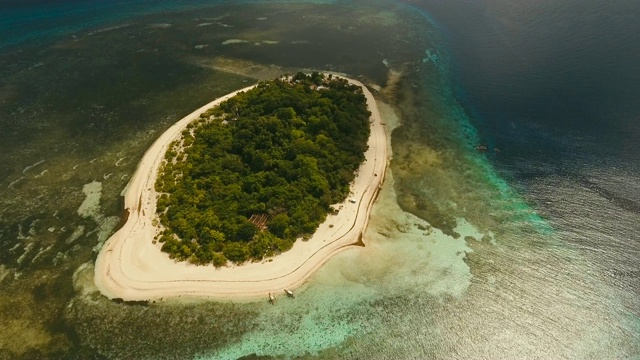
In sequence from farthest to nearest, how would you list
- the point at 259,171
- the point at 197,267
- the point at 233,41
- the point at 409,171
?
1. the point at 233,41
2. the point at 409,171
3. the point at 259,171
4. the point at 197,267

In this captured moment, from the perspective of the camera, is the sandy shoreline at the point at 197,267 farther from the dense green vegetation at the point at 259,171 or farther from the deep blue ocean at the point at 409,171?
the deep blue ocean at the point at 409,171

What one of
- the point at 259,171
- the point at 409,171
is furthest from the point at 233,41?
the point at 409,171

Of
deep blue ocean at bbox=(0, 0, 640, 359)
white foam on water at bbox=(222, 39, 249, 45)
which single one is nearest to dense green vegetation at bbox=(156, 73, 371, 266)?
deep blue ocean at bbox=(0, 0, 640, 359)

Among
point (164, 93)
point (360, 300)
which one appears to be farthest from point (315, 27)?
point (360, 300)

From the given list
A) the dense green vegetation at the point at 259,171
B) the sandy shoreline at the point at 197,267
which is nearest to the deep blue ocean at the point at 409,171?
the sandy shoreline at the point at 197,267

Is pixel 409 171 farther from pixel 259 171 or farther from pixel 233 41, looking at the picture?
pixel 233 41

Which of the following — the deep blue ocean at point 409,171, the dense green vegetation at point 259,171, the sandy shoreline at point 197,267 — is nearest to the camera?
the deep blue ocean at point 409,171
